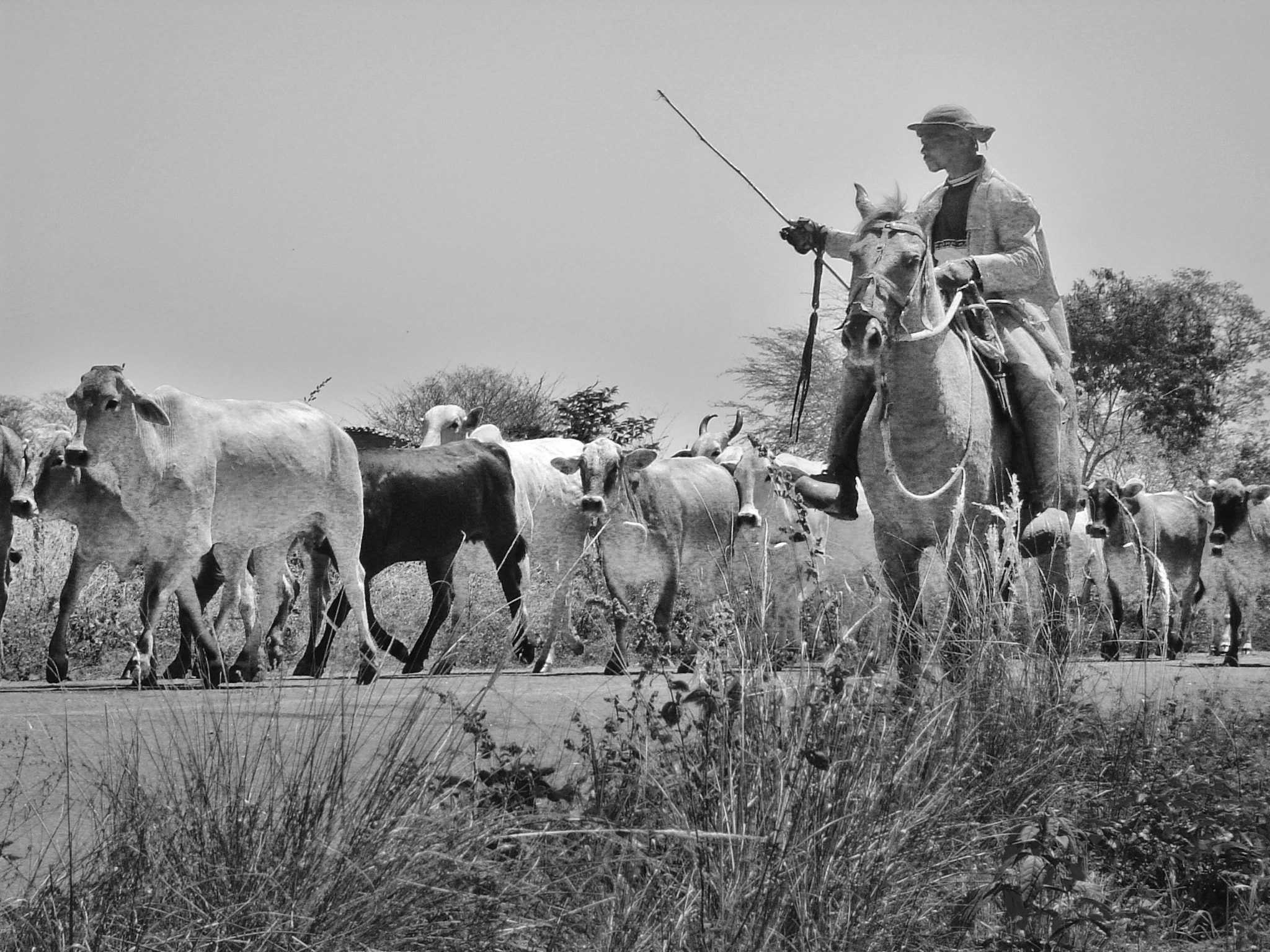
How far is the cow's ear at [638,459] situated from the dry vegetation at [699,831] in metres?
5.49

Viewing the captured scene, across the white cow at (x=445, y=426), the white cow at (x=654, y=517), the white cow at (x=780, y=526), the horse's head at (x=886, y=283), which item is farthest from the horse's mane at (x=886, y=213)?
the white cow at (x=445, y=426)

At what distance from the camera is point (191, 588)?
30.9 feet

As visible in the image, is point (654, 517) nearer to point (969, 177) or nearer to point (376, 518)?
point (376, 518)

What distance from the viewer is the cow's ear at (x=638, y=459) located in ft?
38.9

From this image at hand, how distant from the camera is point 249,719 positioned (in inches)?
192

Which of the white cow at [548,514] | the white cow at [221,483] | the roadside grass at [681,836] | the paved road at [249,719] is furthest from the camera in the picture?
the white cow at [548,514]

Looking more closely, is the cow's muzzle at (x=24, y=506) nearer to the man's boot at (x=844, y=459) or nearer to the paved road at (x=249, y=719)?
the paved road at (x=249, y=719)

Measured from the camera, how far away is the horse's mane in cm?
813

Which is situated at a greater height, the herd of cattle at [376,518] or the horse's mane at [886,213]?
the horse's mane at [886,213]

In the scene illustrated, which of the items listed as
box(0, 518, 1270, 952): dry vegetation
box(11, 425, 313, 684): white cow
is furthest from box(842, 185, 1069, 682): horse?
box(11, 425, 313, 684): white cow

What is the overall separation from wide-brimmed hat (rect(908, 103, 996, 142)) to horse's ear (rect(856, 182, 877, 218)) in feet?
4.20

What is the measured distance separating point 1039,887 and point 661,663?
1.21m

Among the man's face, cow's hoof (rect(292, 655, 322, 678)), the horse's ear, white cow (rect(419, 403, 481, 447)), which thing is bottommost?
cow's hoof (rect(292, 655, 322, 678))

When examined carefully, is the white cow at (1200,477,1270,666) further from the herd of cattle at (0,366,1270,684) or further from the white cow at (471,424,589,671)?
the white cow at (471,424,589,671)
